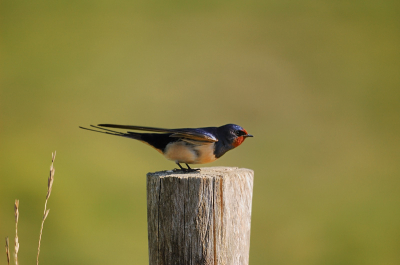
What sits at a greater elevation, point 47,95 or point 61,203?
point 47,95

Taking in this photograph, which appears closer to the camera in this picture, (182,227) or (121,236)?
(182,227)

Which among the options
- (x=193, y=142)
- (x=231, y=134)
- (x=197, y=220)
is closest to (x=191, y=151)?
(x=193, y=142)

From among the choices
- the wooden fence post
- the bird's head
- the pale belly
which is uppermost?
the bird's head

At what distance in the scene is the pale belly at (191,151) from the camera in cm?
368

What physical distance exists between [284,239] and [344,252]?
1.23 meters

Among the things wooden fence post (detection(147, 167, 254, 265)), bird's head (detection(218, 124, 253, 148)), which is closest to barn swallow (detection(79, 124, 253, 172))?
bird's head (detection(218, 124, 253, 148))

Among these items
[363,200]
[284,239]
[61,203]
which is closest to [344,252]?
[284,239]

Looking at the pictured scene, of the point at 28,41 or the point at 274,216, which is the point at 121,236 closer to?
the point at 274,216

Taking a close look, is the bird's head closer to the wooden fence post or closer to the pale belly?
the pale belly

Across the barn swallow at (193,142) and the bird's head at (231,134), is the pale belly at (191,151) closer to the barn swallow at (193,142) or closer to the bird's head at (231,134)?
the barn swallow at (193,142)

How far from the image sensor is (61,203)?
28.4 ft

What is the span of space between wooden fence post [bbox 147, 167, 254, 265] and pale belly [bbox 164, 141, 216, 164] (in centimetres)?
88

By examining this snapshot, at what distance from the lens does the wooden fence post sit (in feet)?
8.68

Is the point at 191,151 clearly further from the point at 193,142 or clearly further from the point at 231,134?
the point at 231,134
